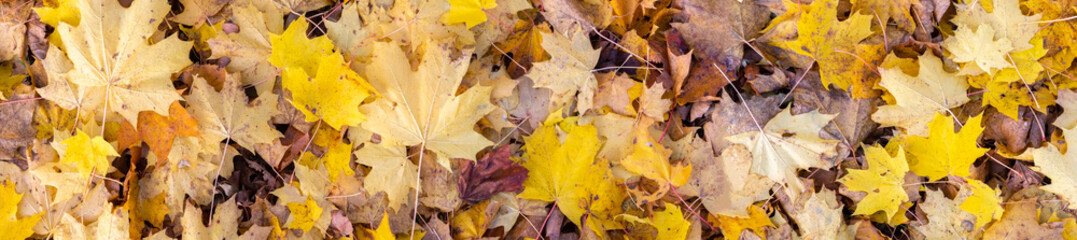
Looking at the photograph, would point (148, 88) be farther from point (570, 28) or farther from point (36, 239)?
point (570, 28)

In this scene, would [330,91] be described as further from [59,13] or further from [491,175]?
[59,13]

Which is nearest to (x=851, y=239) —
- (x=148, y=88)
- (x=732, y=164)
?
(x=732, y=164)

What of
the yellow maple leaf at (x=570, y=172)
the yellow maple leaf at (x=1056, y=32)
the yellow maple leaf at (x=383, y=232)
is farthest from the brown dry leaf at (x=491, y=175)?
the yellow maple leaf at (x=1056, y=32)

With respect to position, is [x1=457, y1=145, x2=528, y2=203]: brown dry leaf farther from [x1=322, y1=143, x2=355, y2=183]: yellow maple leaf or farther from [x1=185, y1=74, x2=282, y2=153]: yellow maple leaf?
[x1=185, y1=74, x2=282, y2=153]: yellow maple leaf

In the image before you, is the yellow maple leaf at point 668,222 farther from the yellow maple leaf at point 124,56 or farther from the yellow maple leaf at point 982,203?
the yellow maple leaf at point 124,56

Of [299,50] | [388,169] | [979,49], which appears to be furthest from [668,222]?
[299,50]

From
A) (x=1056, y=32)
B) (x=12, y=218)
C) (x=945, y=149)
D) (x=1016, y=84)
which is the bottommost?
(x=12, y=218)
